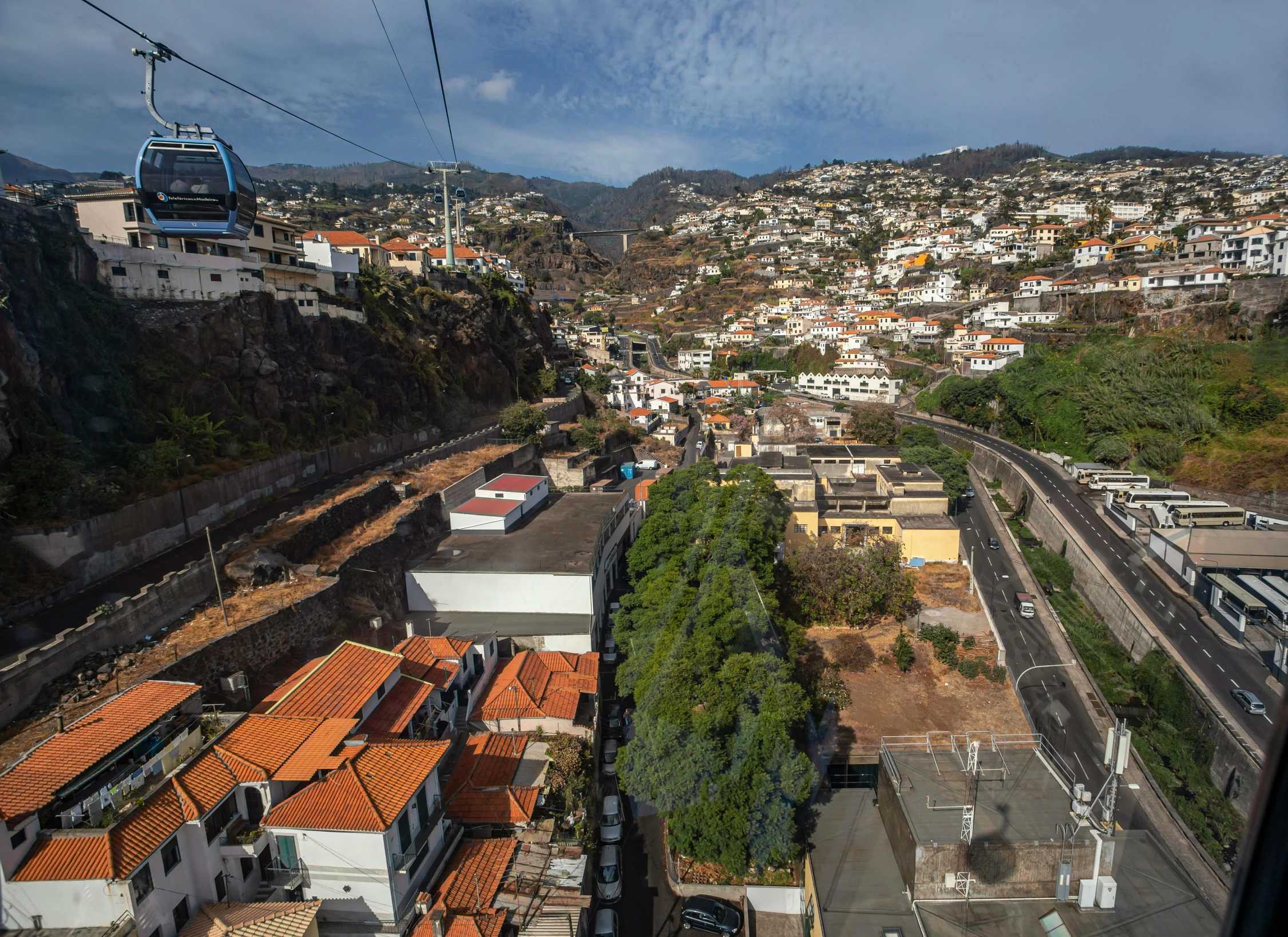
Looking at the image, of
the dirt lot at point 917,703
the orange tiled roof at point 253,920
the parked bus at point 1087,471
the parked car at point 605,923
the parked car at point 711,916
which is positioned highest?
the parked bus at point 1087,471

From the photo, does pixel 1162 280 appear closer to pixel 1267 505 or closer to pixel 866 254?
pixel 1267 505

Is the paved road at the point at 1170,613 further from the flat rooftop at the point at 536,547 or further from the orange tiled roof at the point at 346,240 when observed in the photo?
the orange tiled roof at the point at 346,240

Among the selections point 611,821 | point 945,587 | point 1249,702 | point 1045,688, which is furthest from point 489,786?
point 945,587

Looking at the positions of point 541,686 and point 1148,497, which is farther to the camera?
point 1148,497

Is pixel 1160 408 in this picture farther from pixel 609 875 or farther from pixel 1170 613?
pixel 609 875

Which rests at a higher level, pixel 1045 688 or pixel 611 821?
pixel 1045 688

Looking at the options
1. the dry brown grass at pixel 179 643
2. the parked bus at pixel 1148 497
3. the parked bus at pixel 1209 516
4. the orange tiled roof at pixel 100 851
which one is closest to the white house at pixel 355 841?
the orange tiled roof at pixel 100 851
